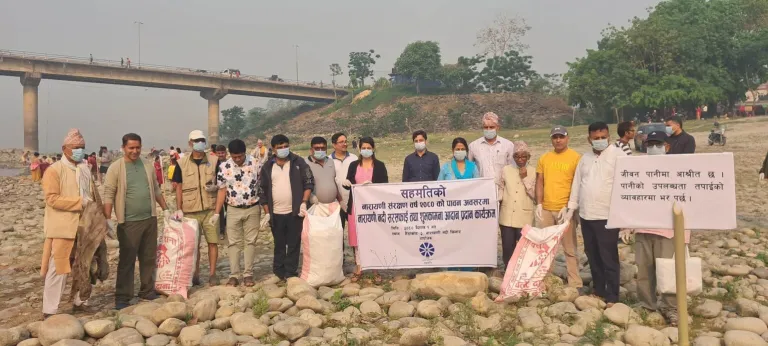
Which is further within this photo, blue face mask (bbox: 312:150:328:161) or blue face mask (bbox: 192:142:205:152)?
blue face mask (bbox: 312:150:328:161)

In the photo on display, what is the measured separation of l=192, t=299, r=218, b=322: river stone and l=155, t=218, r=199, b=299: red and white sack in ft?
2.29

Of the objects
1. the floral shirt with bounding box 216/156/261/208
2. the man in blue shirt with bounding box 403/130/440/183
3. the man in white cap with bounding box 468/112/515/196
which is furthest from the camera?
the man in blue shirt with bounding box 403/130/440/183

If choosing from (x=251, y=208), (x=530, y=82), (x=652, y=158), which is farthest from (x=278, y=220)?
(x=530, y=82)

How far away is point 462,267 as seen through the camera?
6.12 meters

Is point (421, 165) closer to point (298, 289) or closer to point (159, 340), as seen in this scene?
point (298, 289)

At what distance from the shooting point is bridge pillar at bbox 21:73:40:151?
54.4 meters

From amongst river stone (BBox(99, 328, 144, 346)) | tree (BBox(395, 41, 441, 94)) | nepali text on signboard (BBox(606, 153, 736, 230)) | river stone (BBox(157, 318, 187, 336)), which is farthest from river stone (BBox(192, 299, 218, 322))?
tree (BBox(395, 41, 441, 94))

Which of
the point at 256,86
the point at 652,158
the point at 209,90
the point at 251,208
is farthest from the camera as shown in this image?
the point at 256,86

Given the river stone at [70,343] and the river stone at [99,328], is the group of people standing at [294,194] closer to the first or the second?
the river stone at [99,328]

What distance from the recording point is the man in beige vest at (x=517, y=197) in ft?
18.9

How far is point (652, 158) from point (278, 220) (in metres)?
3.86

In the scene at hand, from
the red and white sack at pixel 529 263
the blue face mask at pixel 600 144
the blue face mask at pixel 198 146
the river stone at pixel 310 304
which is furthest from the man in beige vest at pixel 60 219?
the blue face mask at pixel 600 144

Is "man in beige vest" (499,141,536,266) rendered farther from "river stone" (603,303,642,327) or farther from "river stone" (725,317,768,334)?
"river stone" (725,317,768,334)

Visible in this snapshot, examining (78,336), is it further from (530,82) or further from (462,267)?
(530,82)
